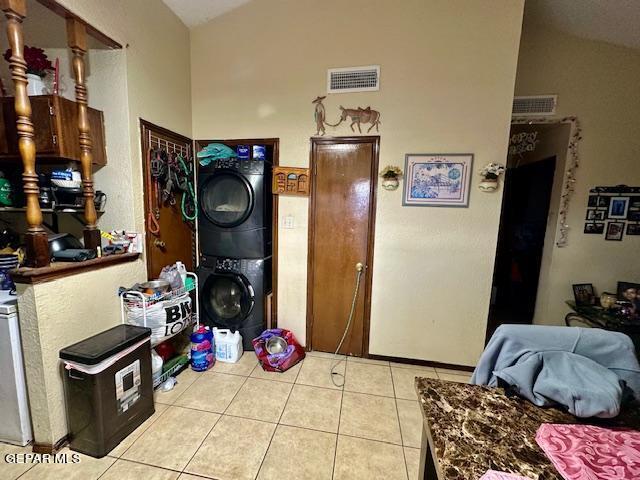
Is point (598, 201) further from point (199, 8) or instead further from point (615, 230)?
point (199, 8)

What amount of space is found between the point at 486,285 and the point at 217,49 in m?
3.28

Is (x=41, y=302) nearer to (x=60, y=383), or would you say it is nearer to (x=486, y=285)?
(x=60, y=383)

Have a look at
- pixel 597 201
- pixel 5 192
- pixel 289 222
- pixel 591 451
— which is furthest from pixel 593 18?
pixel 5 192

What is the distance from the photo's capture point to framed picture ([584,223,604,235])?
2.65m

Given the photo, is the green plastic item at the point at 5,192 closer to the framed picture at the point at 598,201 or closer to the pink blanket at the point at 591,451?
the pink blanket at the point at 591,451

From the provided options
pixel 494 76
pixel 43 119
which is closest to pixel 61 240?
pixel 43 119

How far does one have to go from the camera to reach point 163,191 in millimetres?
2307

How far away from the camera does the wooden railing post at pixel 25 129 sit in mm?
1322

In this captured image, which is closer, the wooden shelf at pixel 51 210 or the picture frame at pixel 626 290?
the wooden shelf at pixel 51 210

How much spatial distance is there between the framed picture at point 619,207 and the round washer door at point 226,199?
11.4 feet

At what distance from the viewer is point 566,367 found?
0.94 metres

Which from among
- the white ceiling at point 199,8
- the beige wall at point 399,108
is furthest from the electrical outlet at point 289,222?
the white ceiling at point 199,8

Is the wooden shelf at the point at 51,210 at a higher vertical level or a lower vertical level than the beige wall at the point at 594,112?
lower

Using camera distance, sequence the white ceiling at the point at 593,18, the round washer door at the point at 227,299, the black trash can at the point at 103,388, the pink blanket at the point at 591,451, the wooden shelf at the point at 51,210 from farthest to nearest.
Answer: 1. the round washer door at the point at 227,299
2. the white ceiling at the point at 593,18
3. the wooden shelf at the point at 51,210
4. the black trash can at the point at 103,388
5. the pink blanket at the point at 591,451
